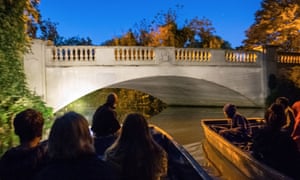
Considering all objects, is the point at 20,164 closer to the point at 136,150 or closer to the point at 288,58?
the point at 136,150

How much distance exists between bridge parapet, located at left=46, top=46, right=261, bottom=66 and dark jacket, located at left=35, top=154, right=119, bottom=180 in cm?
1027

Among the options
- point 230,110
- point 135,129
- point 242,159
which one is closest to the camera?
point 135,129

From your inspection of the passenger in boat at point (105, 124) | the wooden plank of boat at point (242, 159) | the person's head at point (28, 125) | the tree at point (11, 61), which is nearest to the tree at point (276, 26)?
the wooden plank of boat at point (242, 159)

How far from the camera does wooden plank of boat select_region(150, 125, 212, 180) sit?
4.10m

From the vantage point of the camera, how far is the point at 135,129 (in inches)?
113

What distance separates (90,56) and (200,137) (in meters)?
4.60

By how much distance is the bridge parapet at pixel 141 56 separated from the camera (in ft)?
39.8

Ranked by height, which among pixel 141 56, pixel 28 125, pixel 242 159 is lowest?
pixel 242 159

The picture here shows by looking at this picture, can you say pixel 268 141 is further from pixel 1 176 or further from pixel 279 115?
pixel 1 176

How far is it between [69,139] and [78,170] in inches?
6.7

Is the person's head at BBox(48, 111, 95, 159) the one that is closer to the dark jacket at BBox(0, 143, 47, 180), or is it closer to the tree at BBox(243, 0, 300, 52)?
the dark jacket at BBox(0, 143, 47, 180)

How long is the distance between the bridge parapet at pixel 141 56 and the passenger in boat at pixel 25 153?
381 inches

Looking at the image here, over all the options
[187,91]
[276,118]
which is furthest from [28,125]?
[187,91]

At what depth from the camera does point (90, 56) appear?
1247 cm
